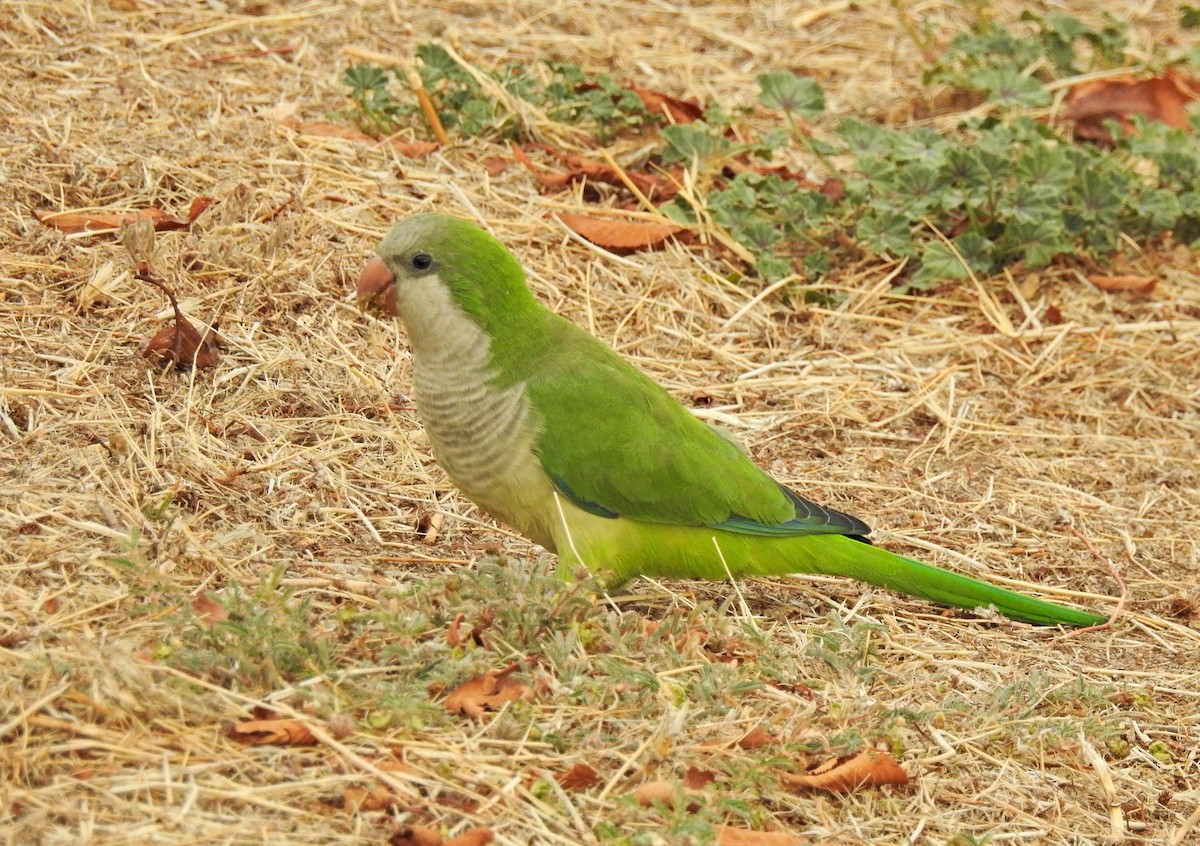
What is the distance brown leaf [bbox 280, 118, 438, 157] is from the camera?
5.78 metres

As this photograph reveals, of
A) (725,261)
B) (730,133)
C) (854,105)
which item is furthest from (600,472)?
(854,105)

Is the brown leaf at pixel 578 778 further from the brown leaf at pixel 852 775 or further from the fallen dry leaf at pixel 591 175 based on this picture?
the fallen dry leaf at pixel 591 175

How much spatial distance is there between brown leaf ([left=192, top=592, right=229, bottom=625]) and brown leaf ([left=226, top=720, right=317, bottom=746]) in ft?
1.05

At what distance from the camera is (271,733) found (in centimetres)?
281

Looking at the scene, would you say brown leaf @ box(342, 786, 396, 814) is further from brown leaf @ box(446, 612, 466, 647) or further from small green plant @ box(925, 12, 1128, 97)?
small green plant @ box(925, 12, 1128, 97)

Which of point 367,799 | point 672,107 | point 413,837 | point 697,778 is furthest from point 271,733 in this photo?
point 672,107

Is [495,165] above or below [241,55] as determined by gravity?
below

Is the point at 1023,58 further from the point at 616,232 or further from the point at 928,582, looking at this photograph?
the point at 928,582

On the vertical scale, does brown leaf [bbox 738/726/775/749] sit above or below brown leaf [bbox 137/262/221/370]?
below

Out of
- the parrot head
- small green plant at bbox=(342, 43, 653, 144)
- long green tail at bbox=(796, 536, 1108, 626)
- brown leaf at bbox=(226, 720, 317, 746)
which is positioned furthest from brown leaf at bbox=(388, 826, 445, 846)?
small green plant at bbox=(342, 43, 653, 144)

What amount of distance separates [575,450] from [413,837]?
1.39 m

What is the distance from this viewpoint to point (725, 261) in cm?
587

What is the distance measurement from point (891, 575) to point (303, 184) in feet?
8.93

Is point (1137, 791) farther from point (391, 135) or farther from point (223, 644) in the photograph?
point (391, 135)
